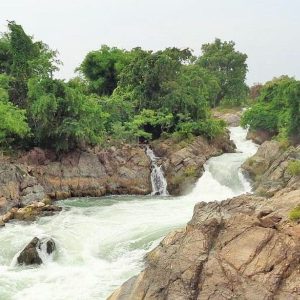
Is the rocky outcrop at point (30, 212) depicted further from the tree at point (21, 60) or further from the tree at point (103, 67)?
the tree at point (103, 67)

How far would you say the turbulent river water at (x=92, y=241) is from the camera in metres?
13.9

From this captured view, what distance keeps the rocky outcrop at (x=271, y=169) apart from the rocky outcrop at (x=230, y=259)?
5708 millimetres

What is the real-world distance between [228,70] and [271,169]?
35547 millimetres

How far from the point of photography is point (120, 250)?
1652 cm

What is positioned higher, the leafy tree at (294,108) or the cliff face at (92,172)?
the leafy tree at (294,108)

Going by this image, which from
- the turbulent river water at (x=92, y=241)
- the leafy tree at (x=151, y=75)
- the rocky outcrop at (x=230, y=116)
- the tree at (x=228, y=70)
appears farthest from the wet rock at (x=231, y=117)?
the turbulent river water at (x=92, y=241)

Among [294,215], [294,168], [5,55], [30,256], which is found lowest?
[30,256]

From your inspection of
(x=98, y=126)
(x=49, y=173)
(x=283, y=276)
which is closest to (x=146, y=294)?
(x=283, y=276)

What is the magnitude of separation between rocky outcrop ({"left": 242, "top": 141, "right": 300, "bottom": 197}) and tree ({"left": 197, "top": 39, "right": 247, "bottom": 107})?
29.0 meters

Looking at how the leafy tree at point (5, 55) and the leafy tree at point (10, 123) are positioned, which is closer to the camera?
the leafy tree at point (10, 123)

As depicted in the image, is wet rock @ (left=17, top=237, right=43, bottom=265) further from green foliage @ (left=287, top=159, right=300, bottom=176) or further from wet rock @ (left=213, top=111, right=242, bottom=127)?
wet rock @ (left=213, top=111, right=242, bottom=127)

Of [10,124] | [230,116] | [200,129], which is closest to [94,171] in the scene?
[10,124]

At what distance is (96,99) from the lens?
111 ft

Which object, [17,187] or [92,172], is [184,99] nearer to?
[92,172]
